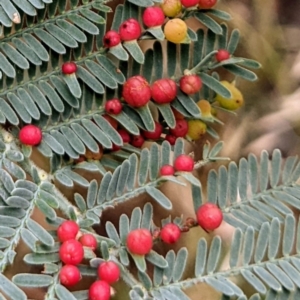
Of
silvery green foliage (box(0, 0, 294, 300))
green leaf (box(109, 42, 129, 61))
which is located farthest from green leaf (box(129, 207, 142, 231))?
green leaf (box(109, 42, 129, 61))

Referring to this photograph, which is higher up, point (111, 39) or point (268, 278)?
point (111, 39)

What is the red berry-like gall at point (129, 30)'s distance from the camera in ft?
2.18

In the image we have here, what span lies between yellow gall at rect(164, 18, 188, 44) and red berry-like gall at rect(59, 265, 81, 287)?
33 centimetres

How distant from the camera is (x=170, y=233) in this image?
622mm

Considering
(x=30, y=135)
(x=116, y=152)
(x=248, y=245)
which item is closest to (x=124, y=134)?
(x=116, y=152)

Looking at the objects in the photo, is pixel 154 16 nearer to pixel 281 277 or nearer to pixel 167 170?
pixel 167 170

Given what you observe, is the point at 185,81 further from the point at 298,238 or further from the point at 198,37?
the point at 298,238

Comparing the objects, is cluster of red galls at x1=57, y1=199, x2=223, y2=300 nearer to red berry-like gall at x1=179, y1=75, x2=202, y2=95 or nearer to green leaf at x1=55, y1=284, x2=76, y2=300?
green leaf at x1=55, y1=284, x2=76, y2=300

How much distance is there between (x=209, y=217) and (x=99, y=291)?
17 cm

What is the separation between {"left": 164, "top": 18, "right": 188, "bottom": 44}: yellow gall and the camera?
2.16 feet

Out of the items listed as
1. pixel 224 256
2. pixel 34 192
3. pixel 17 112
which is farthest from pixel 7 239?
pixel 224 256

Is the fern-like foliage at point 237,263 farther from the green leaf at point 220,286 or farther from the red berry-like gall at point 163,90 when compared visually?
the red berry-like gall at point 163,90

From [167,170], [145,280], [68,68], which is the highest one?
[68,68]

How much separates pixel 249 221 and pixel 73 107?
289 millimetres
